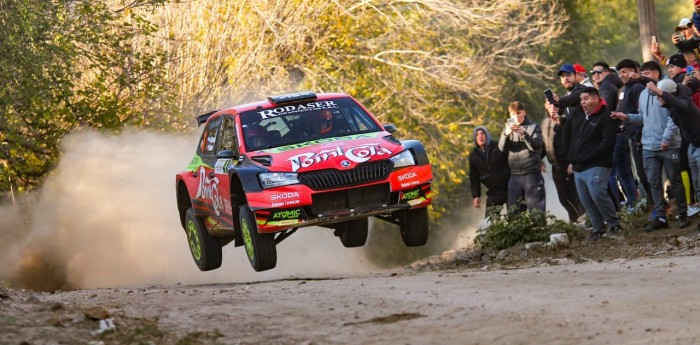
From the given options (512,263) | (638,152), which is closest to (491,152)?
(638,152)

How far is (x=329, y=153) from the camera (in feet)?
45.5

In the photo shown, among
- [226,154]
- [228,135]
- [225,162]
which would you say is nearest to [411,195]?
[226,154]

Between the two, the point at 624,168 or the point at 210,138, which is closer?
the point at 210,138

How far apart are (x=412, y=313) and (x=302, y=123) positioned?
207 inches

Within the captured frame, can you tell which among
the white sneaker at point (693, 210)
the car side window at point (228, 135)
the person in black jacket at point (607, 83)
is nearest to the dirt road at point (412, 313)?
the car side window at point (228, 135)

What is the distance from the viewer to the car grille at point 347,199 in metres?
13.8

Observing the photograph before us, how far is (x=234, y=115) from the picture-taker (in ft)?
49.9

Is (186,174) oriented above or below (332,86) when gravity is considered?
below

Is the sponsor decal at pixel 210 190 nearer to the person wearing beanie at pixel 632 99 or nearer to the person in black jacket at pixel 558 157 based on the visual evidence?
the person in black jacket at pixel 558 157

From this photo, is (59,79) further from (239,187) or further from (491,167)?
(239,187)

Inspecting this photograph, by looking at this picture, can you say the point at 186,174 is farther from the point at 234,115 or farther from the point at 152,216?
the point at 152,216

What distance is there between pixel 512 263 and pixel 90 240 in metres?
10.3

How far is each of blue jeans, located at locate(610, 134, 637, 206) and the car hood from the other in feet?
12.9

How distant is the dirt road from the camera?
8.95 metres
